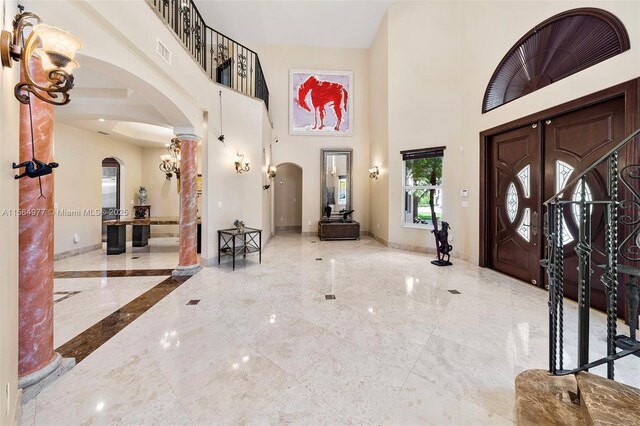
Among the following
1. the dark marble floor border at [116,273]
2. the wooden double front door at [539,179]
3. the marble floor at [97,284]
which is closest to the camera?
the marble floor at [97,284]

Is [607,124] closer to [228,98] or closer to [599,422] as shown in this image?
[599,422]

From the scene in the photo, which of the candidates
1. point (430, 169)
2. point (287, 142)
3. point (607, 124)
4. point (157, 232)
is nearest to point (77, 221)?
point (157, 232)

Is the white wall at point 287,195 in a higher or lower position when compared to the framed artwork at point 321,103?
lower

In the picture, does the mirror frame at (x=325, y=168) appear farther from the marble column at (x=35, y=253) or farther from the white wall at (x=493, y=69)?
the marble column at (x=35, y=253)

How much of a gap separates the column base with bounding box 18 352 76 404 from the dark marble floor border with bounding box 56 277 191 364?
0.48 ft

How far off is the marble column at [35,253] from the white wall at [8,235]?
288 millimetres

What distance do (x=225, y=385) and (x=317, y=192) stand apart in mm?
7406

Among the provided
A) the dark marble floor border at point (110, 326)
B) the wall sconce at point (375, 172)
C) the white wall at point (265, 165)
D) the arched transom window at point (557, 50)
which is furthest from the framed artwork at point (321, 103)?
the dark marble floor border at point (110, 326)

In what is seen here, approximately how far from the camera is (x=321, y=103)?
8.72m

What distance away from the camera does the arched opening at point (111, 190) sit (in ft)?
26.3

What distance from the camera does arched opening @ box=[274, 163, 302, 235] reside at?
1006 cm

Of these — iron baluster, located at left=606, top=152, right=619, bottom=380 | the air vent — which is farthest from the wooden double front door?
the air vent

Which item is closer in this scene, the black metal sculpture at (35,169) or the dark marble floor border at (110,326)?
the black metal sculpture at (35,169)

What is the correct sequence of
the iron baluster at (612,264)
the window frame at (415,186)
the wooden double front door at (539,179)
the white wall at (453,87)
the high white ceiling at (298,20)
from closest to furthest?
the iron baluster at (612,264) → the wooden double front door at (539,179) → the white wall at (453,87) → the window frame at (415,186) → the high white ceiling at (298,20)
